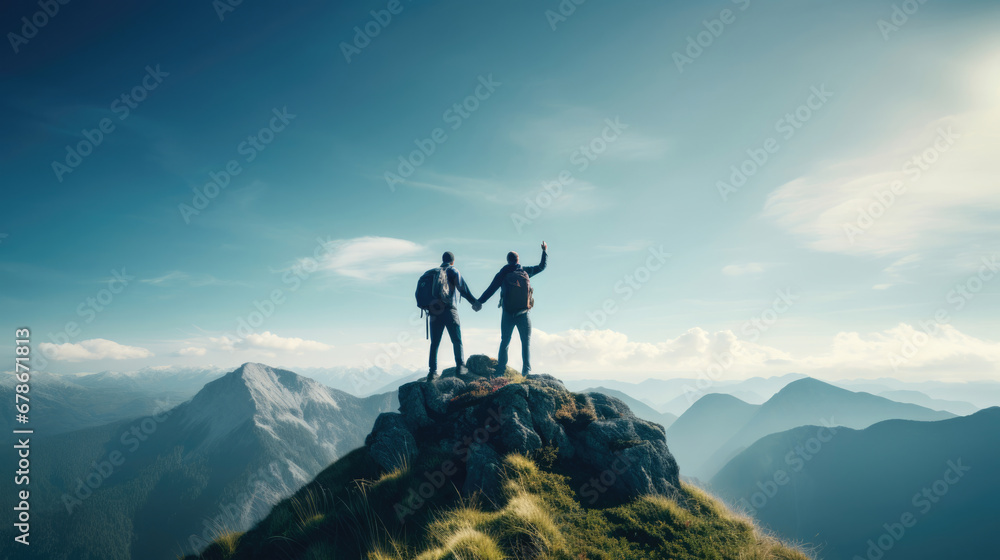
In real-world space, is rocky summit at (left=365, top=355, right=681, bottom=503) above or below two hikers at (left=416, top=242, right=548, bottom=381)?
below

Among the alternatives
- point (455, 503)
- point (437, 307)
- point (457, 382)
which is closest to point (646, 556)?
point (455, 503)

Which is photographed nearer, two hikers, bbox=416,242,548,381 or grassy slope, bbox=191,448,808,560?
grassy slope, bbox=191,448,808,560

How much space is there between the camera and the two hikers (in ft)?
53.2

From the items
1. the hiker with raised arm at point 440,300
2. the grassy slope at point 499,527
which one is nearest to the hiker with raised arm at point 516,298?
the hiker with raised arm at point 440,300

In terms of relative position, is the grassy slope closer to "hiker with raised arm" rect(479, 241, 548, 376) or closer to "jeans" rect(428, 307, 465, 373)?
"jeans" rect(428, 307, 465, 373)

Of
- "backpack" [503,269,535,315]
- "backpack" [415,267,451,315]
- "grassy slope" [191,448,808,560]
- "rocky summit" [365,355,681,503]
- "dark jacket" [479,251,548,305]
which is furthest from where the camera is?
"dark jacket" [479,251,548,305]

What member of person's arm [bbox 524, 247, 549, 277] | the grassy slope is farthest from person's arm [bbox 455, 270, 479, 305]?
the grassy slope

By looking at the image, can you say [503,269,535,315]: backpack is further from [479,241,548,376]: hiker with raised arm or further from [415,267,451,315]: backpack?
[415,267,451,315]: backpack

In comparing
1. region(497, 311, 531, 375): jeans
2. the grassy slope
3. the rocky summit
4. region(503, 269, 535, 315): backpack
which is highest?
region(503, 269, 535, 315): backpack

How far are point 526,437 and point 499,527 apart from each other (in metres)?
3.75

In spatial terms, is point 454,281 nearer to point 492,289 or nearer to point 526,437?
point 492,289

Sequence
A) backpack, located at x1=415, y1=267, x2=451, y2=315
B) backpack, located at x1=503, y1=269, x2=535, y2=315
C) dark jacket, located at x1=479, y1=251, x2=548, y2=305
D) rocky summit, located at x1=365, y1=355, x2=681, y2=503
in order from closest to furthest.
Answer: rocky summit, located at x1=365, y1=355, x2=681, y2=503
backpack, located at x1=415, y1=267, x2=451, y2=315
backpack, located at x1=503, y1=269, x2=535, y2=315
dark jacket, located at x1=479, y1=251, x2=548, y2=305

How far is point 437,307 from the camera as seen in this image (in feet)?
53.3

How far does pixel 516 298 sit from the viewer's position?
16.7m
